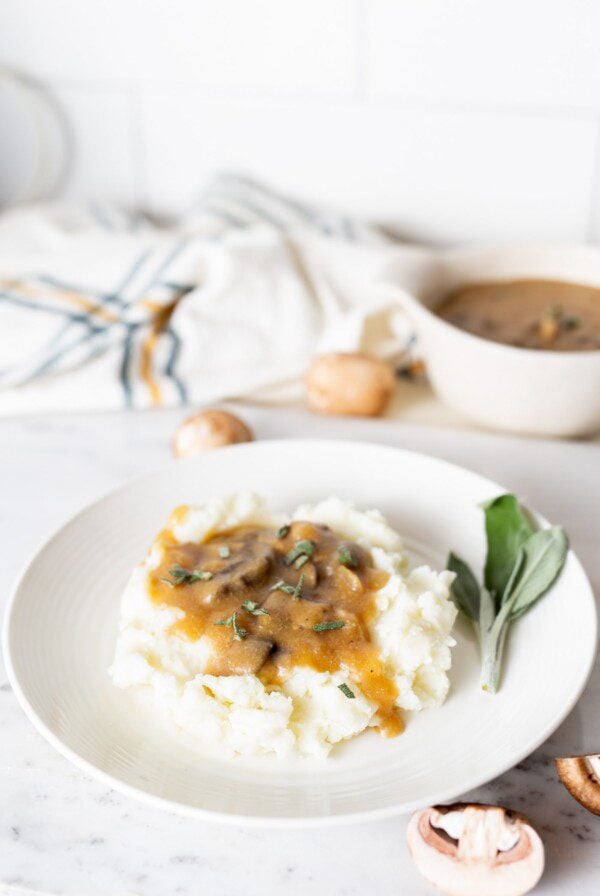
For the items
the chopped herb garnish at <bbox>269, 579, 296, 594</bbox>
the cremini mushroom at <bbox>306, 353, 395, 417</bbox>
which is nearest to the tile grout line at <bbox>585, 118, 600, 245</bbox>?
the cremini mushroom at <bbox>306, 353, 395, 417</bbox>

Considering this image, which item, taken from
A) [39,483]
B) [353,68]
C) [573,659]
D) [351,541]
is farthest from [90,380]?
[573,659]

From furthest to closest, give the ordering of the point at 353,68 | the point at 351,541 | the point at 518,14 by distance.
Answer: the point at 353,68
the point at 518,14
the point at 351,541

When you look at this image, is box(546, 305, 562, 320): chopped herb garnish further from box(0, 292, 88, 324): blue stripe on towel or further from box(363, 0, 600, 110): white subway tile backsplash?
box(0, 292, 88, 324): blue stripe on towel

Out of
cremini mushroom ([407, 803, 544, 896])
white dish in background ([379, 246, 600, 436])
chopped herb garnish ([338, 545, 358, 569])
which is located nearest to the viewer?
cremini mushroom ([407, 803, 544, 896])

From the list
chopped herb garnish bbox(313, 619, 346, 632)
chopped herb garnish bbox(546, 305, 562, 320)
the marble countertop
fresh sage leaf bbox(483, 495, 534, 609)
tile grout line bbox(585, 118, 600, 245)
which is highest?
tile grout line bbox(585, 118, 600, 245)

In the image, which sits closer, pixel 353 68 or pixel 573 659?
pixel 573 659

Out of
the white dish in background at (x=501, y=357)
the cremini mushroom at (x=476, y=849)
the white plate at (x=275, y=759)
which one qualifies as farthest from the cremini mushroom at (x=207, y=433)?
the cremini mushroom at (x=476, y=849)

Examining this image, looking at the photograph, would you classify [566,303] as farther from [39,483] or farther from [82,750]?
[82,750]
